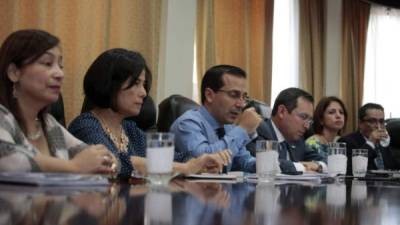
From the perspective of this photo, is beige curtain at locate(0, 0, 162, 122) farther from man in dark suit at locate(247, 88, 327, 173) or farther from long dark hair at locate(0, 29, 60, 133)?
long dark hair at locate(0, 29, 60, 133)

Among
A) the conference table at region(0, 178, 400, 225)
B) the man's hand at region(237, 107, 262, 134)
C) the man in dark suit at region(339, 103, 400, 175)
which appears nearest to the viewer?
the conference table at region(0, 178, 400, 225)

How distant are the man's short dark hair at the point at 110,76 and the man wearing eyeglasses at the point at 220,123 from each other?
44 cm

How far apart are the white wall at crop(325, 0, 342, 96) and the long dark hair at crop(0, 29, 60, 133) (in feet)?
14.7

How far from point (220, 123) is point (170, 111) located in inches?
17.1

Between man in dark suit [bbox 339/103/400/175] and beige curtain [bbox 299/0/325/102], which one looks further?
beige curtain [bbox 299/0/325/102]

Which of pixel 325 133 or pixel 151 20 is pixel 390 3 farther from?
pixel 151 20

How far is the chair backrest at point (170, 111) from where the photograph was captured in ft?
9.47

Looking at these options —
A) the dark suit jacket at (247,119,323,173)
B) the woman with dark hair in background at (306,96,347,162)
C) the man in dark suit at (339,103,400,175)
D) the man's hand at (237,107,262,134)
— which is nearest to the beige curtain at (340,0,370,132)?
the man in dark suit at (339,103,400,175)

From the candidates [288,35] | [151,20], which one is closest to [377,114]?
[288,35]

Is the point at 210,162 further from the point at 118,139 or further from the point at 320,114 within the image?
the point at 320,114

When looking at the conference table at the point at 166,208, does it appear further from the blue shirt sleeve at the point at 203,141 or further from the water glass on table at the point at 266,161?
the blue shirt sleeve at the point at 203,141

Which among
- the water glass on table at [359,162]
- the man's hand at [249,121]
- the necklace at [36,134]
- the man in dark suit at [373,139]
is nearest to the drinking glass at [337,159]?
the water glass on table at [359,162]

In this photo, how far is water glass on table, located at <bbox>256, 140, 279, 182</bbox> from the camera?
5.54 ft

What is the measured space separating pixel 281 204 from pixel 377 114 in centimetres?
343
